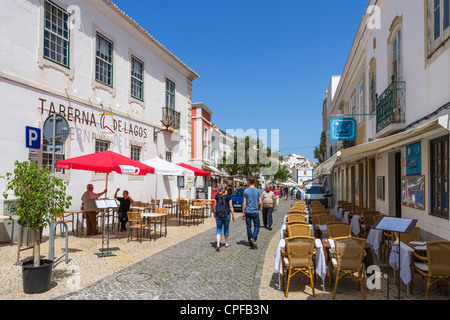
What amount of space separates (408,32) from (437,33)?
2.05 metres

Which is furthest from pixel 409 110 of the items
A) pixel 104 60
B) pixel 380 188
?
pixel 104 60

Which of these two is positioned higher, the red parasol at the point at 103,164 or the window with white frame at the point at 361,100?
the window with white frame at the point at 361,100

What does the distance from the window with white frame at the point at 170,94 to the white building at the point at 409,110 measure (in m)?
9.67

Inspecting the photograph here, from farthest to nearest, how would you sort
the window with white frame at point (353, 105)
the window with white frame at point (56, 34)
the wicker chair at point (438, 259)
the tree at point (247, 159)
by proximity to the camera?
the tree at point (247, 159), the window with white frame at point (353, 105), the window with white frame at point (56, 34), the wicker chair at point (438, 259)

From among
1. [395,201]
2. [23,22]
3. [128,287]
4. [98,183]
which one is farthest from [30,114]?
[395,201]

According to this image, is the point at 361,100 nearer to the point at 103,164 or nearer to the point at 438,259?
the point at 438,259

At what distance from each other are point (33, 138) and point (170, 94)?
33.0 ft

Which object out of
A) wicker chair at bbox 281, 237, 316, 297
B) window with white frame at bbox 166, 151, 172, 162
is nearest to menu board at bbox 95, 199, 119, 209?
wicker chair at bbox 281, 237, 316, 297

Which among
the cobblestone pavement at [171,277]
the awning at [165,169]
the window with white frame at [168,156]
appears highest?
the window with white frame at [168,156]

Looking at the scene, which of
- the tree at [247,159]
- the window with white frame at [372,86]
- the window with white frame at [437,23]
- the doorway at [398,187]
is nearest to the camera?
the window with white frame at [437,23]

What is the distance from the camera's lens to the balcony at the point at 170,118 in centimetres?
1722

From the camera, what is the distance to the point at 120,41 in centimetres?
1409

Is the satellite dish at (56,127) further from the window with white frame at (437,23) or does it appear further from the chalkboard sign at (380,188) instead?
the chalkboard sign at (380,188)

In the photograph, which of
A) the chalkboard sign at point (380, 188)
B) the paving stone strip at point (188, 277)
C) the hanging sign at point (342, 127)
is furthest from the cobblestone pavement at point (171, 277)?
the hanging sign at point (342, 127)
